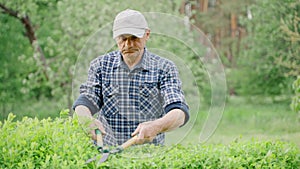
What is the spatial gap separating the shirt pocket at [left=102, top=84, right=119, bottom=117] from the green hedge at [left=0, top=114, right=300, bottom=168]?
178mm

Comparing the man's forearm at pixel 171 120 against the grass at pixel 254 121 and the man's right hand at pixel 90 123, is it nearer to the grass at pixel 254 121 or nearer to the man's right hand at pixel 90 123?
the man's right hand at pixel 90 123

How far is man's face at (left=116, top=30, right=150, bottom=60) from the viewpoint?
120 inches

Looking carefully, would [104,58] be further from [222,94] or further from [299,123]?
[299,123]

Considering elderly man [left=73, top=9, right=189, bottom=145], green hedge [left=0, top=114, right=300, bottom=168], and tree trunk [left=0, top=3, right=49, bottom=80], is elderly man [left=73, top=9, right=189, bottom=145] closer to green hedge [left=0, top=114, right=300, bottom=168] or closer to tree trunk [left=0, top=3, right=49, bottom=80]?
green hedge [left=0, top=114, right=300, bottom=168]

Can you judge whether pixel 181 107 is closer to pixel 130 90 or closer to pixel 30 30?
pixel 130 90

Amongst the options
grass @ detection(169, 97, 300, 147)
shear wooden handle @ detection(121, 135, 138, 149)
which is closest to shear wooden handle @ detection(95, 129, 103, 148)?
shear wooden handle @ detection(121, 135, 138, 149)

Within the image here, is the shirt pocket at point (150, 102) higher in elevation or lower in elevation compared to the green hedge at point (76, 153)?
higher

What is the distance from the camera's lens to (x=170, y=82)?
3.17 metres

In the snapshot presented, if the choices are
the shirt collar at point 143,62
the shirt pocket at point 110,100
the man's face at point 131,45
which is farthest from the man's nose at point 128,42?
the shirt pocket at point 110,100

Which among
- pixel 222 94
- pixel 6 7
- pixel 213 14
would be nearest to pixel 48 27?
pixel 6 7

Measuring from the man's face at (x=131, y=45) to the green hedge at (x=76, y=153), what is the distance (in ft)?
1.46

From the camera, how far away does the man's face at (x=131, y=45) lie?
3.06 m

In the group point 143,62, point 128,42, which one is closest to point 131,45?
point 128,42

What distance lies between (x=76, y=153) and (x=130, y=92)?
421 millimetres
